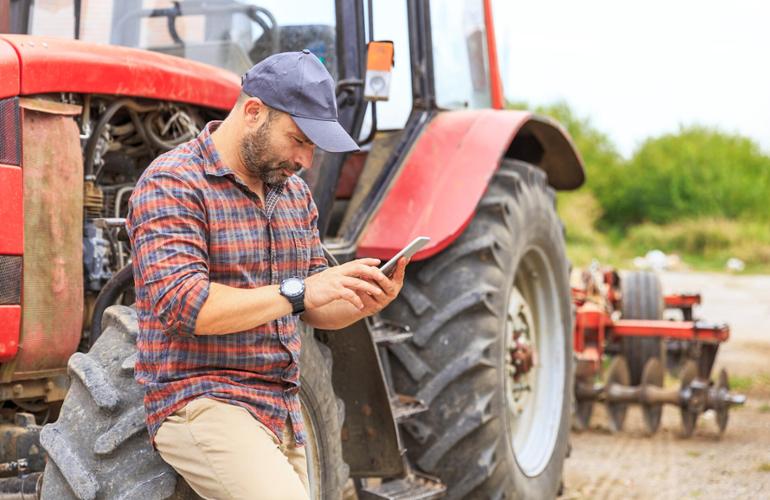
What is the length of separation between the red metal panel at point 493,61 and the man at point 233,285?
9.65 ft

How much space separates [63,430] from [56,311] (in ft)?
2.23

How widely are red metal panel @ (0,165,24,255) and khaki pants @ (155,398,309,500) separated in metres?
0.88

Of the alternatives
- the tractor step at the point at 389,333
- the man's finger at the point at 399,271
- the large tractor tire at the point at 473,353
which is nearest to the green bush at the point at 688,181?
the large tractor tire at the point at 473,353

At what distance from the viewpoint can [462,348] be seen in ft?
13.4

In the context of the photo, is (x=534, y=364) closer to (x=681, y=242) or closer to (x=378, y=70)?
(x=378, y=70)

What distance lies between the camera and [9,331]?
10.1 feet

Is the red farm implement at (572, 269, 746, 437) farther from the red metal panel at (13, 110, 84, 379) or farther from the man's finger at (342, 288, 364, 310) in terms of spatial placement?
the man's finger at (342, 288, 364, 310)

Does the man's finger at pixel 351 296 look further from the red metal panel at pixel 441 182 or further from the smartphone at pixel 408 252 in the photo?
the red metal panel at pixel 441 182

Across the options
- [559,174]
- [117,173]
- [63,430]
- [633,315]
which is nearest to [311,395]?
[63,430]

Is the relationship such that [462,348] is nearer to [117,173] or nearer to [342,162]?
[342,162]

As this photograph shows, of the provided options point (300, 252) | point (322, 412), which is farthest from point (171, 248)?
point (322, 412)

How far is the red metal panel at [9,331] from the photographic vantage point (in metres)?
3.07

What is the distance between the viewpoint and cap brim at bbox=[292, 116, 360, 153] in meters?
2.49

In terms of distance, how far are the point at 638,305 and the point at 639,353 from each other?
0.56 meters
